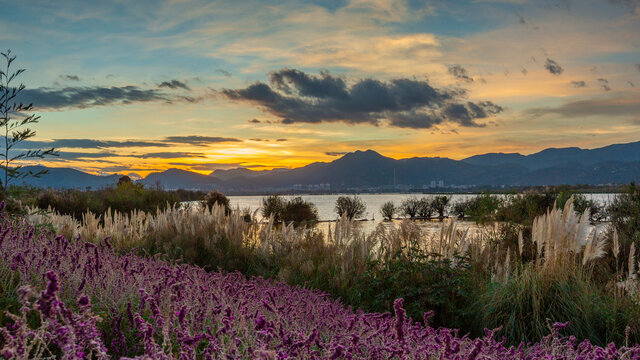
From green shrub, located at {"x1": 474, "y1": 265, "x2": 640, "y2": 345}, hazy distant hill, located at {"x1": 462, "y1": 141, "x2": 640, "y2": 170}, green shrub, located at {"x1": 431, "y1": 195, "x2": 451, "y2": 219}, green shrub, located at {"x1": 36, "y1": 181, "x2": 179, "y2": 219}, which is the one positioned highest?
hazy distant hill, located at {"x1": 462, "y1": 141, "x2": 640, "y2": 170}

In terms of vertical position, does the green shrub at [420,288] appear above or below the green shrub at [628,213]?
below

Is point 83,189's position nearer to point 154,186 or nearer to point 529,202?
point 154,186

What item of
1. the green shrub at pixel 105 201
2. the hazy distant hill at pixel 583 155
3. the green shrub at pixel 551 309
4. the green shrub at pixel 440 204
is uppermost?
the hazy distant hill at pixel 583 155

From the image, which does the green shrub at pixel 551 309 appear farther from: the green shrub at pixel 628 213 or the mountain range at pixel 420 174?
the mountain range at pixel 420 174

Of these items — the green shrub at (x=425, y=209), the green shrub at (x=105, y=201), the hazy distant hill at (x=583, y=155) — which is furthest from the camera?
the hazy distant hill at (x=583, y=155)

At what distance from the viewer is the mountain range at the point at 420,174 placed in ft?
349

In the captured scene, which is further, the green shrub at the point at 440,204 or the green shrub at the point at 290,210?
the green shrub at the point at 440,204

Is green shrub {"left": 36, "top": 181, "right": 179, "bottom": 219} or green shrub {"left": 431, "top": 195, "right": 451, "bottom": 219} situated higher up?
green shrub {"left": 36, "top": 181, "right": 179, "bottom": 219}

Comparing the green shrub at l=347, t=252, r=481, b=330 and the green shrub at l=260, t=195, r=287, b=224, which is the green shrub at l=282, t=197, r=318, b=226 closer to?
the green shrub at l=260, t=195, r=287, b=224

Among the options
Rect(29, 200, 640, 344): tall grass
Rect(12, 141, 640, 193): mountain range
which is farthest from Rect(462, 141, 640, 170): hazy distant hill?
Rect(29, 200, 640, 344): tall grass

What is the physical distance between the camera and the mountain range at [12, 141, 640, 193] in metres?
106

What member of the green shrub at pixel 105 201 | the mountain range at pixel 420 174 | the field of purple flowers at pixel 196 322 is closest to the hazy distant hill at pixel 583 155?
the mountain range at pixel 420 174

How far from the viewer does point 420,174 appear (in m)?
155

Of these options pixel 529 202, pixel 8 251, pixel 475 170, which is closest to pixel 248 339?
pixel 8 251
